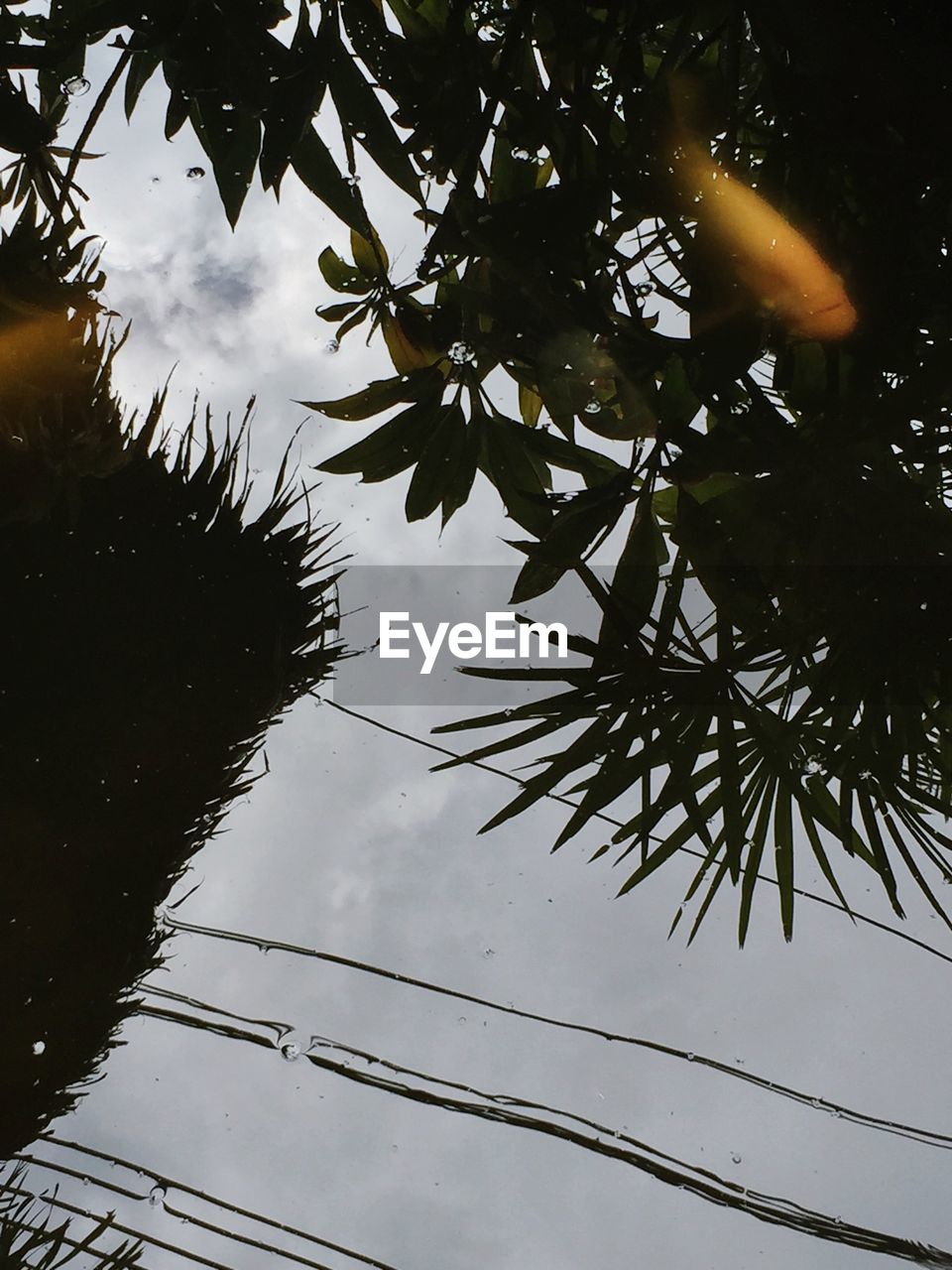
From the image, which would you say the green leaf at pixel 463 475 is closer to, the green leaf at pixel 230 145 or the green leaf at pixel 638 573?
the green leaf at pixel 638 573

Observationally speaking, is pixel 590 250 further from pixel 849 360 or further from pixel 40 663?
pixel 40 663

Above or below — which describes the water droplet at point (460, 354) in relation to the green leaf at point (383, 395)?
above

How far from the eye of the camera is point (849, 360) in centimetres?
73

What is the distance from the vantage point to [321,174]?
0.69 m

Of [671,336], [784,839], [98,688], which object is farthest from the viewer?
[98,688]

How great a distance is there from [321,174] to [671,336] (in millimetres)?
333

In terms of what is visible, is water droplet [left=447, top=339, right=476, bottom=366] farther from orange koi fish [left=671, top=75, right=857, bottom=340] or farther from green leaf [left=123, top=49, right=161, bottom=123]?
green leaf [left=123, top=49, right=161, bottom=123]

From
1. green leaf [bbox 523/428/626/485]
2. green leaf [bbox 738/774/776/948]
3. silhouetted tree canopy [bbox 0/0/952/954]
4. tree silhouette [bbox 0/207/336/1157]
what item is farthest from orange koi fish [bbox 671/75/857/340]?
tree silhouette [bbox 0/207/336/1157]

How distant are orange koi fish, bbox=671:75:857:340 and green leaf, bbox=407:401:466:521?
0.30 metres

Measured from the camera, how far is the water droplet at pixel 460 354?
0.86 meters

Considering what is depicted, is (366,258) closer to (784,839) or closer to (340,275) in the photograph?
(340,275)

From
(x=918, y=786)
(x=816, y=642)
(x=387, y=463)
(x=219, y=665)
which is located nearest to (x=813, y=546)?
(x=816, y=642)

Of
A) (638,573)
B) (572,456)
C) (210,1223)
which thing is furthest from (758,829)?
(210,1223)

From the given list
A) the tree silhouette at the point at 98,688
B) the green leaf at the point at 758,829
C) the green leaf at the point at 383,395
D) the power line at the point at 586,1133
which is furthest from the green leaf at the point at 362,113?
the power line at the point at 586,1133
